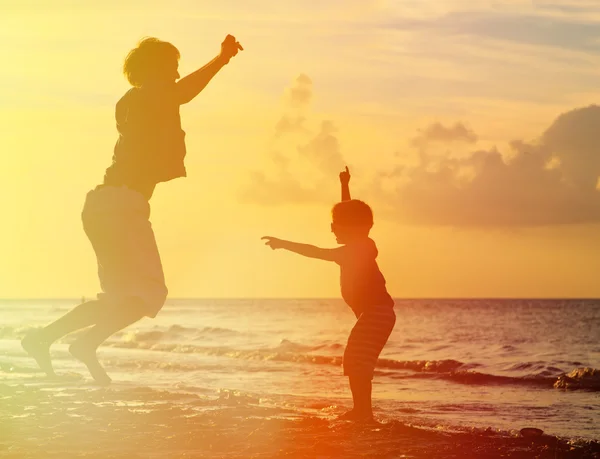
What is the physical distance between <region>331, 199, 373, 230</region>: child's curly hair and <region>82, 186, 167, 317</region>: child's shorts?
1731 millimetres

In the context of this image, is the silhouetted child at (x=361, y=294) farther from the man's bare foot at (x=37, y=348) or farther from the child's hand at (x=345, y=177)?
the man's bare foot at (x=37, y=348)

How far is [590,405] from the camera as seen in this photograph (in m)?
13.1

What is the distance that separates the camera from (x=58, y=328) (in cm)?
648

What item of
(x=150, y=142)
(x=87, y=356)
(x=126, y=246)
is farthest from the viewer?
(x=87, y=356)

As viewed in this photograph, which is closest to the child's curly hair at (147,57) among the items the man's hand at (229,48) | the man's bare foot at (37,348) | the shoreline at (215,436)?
the man's hand at (229,48)

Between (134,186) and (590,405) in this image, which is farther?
(590,405)

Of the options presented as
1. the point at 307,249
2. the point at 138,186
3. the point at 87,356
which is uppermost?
the point at 138,186

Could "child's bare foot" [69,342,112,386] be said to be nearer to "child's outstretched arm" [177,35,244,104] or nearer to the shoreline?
the shoreline

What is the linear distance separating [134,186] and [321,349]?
63.4 ft

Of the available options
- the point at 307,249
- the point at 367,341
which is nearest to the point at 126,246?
the point at 307,249

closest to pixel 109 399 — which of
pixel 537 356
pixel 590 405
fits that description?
pixel 590 405

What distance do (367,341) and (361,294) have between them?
0.39 meters

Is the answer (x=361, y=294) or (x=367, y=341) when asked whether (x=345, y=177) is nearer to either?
A: (x=361, y=294)

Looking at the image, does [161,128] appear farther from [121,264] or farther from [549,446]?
[549,446]
